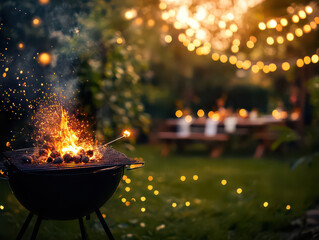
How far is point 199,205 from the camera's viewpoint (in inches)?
197

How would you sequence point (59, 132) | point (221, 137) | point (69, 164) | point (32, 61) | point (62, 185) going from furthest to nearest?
1. point (221, 137)
2. point (32, 61)
3. point (59, 132)
4. point (69, 164)
5. point (62, 185)

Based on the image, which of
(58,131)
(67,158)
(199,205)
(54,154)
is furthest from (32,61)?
(199,205)

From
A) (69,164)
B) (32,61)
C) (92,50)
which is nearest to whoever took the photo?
(69,164)

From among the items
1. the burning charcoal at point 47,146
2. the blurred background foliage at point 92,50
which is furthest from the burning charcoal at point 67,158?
the blurred background foliage at point 92,50

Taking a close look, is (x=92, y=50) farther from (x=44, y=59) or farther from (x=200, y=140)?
(x=200, y=140)

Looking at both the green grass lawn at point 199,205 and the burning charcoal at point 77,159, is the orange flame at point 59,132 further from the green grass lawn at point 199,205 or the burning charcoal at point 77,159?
the green grass lawn at point 199,205

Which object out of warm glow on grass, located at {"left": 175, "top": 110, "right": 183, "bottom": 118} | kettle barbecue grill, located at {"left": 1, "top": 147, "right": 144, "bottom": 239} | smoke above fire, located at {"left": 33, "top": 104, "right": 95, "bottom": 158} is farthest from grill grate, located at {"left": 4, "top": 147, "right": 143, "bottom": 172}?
warm glow on grass, located at {"left": 175, "top": 110, "right": 183, "bottom": 118}

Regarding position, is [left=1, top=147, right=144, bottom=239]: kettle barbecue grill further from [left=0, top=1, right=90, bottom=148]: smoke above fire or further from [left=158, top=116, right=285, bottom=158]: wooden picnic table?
[left=158, top=116, right=285, bottom=158]: wooden picnic table

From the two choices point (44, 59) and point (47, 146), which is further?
point (44, 59)

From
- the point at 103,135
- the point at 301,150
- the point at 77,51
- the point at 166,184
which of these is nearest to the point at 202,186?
the point at 166,184

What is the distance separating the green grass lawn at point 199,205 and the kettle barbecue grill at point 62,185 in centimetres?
117

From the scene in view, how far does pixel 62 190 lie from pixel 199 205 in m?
2.76

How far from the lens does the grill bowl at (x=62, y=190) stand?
253cm

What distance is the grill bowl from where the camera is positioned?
2533 mm
